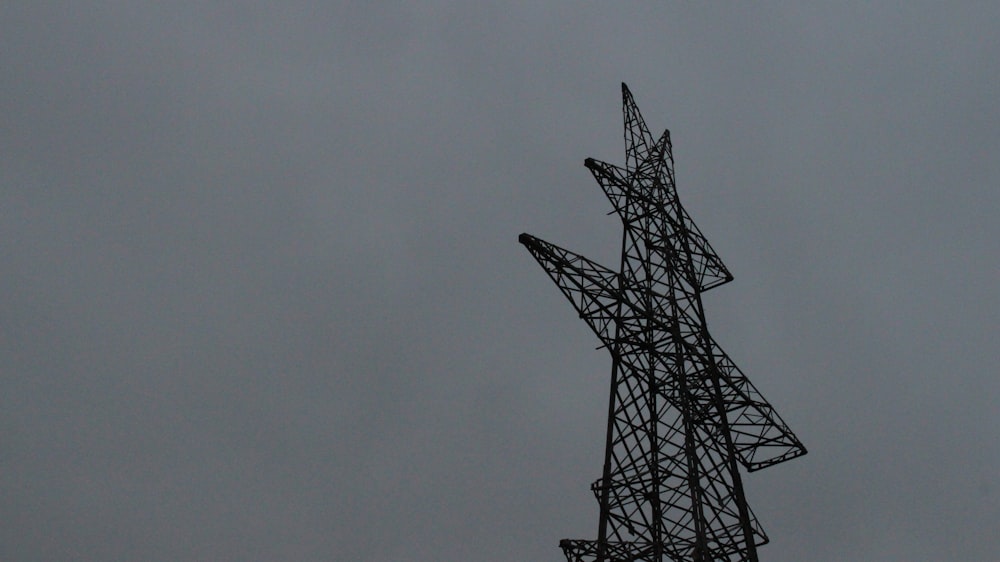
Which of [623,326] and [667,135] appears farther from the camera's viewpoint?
[667,135]

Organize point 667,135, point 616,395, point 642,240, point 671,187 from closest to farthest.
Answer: point 616,395 → point 642,240 → point 671,187 → point 667,135

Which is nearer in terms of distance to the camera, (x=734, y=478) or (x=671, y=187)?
(x=734, y=478)

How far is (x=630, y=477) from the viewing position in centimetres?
2023

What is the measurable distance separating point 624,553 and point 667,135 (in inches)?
573

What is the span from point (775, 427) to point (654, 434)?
151 inches

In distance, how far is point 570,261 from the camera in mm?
21234

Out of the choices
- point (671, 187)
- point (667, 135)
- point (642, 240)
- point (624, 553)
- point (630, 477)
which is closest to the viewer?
point (624, 553)

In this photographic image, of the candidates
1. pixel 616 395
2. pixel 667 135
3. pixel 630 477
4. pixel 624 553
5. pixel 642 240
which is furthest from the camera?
pixel 667 135

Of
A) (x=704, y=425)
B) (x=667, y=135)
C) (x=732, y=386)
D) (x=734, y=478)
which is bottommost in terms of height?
(x=734, y=478)

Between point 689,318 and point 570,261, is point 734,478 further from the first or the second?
point 570,261

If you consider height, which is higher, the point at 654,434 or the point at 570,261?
the point at 570,261

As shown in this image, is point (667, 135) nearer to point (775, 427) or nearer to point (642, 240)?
point (642, 240)

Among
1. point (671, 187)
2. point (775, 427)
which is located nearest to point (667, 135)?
point (671, 187)

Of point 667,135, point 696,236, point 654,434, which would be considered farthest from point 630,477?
point 667,135
